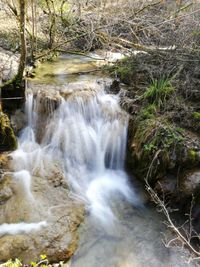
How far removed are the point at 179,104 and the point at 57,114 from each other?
2.75m

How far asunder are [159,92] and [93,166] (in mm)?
2239

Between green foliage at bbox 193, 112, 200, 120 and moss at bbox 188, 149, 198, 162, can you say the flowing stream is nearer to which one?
moss at bbox 188, 149, 198, 162

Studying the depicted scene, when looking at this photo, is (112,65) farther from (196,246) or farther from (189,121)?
(196,246)

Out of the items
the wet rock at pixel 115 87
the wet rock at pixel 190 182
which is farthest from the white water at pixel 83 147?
the wet rock at pixel 190 182

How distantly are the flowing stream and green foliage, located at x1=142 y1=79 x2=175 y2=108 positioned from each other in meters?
0.72

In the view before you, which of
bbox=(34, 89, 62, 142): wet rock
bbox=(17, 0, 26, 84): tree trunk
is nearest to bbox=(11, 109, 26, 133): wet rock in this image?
bbox=(34, 89, 62, 142): wet rock

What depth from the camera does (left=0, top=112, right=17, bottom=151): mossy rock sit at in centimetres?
572

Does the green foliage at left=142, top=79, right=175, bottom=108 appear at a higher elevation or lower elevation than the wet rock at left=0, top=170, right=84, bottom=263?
higher

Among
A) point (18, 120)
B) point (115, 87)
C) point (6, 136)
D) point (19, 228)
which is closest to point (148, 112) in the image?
point (115, 87)

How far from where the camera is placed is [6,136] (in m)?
5.89

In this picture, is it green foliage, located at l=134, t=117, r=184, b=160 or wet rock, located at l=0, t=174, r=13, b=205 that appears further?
green foliage, located at l=134, t=117, r=184, b=160

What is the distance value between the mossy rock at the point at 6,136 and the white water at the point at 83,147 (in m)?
0.20

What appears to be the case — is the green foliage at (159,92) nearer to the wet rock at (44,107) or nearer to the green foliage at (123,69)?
the green foliage at (123,69)

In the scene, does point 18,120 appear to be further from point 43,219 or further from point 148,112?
point 148,112
